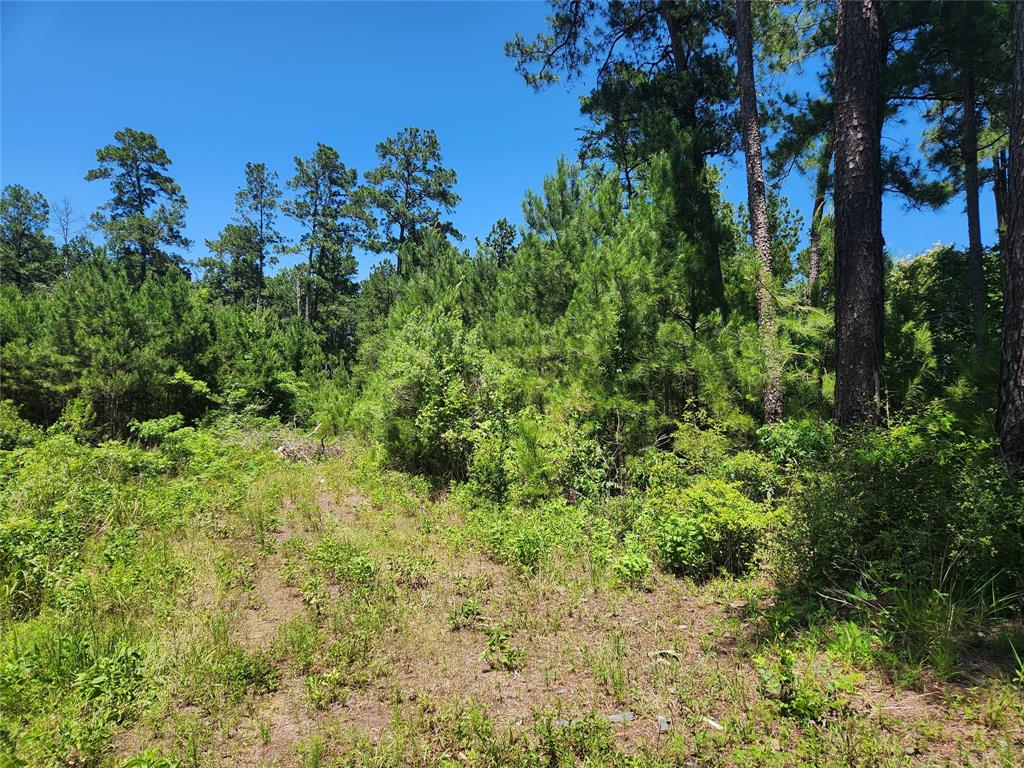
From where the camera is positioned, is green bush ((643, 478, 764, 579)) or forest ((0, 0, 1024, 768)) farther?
green bush ((643, 478, 764, 579))

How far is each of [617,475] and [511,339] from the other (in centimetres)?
438

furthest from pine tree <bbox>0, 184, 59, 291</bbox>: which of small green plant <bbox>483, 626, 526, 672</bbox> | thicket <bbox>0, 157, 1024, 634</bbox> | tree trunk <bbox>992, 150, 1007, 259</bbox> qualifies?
tree trunk <bbox>992, 150, 1007, 259</bbox>

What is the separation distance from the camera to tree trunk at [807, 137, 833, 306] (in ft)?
23.5

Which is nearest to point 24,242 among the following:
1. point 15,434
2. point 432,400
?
point 15,434

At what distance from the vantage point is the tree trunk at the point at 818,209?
7.18 metres

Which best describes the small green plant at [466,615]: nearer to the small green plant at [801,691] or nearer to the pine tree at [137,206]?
the small green plant at [801,691]

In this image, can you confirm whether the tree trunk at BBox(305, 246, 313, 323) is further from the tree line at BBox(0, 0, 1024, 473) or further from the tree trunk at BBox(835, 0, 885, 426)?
the tree trunk at BBox(835, 0, 885, 426)

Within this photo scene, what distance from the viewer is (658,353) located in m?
6.45

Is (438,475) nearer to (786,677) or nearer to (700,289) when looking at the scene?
(700,289)

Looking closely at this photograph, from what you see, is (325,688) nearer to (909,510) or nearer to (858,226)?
(909,510)

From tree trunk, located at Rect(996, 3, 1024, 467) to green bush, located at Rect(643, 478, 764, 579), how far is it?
1830 mm

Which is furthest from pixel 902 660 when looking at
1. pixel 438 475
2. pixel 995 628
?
pixel 438 475

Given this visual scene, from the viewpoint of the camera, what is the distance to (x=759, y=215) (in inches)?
258

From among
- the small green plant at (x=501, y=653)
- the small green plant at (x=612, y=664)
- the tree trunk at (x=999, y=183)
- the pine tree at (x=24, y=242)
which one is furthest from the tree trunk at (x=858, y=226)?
the pine tree at (x=24, y=242)
